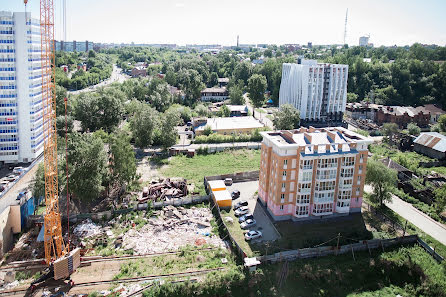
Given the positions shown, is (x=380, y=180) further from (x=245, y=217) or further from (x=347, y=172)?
(x=245, y=217)

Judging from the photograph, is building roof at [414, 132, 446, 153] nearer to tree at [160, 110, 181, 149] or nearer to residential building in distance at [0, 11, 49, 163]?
tree at [160, 110, 181, 149]

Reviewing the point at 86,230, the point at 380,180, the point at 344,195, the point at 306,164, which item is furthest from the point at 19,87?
the point at 380,180

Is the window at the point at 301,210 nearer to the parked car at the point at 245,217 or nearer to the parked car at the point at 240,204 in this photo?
the parked car at the point at 245,217

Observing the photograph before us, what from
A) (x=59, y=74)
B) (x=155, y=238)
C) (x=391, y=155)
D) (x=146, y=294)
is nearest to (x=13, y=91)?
(x=155, y=238)

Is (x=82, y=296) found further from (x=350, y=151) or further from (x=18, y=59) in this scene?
(x=18, y=59)

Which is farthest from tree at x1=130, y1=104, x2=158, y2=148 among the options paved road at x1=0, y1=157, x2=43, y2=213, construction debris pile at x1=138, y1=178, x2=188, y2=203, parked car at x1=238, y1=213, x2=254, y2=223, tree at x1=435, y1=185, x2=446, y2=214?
tree at x1=435, y1=185, x2=446, y2=214

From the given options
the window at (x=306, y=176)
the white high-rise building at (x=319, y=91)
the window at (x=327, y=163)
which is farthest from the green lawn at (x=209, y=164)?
the white high-rise building at (x=319, y=91)
